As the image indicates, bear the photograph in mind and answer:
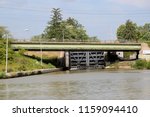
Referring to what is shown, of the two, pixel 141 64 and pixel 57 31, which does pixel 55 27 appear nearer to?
pixel 57 31

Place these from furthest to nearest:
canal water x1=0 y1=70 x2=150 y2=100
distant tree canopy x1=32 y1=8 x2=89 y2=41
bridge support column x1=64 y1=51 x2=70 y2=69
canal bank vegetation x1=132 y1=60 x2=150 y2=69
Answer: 1. distant tree canopy x1=32 y1=8 x2=89 y2=41
2. bridge support column x1=64 y1=51 x2=70 y2=69
3. canal bank vegetation x1=132 y1=60 x2=150 y2=69
4. canal water x1=0 y1=70 x2=150 y2=100

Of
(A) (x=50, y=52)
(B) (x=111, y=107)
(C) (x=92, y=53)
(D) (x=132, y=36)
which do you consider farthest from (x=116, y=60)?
(B) (x=111, y=107)

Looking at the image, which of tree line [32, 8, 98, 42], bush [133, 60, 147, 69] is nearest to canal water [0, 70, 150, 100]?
bush [133, 60, 147, 69]

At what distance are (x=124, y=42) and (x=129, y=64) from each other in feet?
14.4

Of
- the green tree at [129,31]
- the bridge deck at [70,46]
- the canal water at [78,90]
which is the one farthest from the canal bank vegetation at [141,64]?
the green tree at [129,31]

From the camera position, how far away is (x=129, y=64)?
3361 inches

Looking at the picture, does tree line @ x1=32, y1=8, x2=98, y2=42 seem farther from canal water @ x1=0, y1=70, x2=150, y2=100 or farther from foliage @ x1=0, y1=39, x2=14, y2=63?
canal water @ x1=0, y1=70, x2=150, y2=100

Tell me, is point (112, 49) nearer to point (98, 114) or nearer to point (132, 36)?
point (132, 36)

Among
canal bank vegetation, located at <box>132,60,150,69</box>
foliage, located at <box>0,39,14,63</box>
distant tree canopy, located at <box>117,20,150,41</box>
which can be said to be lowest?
canal bank vegetation, located at <box>132,60,150,69</box>

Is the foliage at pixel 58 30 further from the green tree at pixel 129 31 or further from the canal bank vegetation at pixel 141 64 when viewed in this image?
the canal bank vegetation at pixel 141 64

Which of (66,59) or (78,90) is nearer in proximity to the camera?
(78,90)

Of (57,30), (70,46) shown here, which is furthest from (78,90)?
(57,30)

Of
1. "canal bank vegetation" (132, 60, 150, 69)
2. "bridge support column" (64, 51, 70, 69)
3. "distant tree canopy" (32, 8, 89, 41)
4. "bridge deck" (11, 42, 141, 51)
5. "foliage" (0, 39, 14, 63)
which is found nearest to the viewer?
"foliage" (0, 39, 14, 63)

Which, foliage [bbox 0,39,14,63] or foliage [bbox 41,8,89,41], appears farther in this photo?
foliage [bbox 41,8,89,41]
